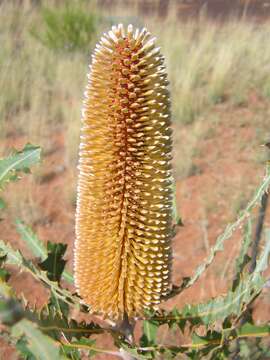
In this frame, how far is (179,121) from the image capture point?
6633 millimetres

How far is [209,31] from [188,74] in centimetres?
261

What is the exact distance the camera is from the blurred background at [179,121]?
15.5ft

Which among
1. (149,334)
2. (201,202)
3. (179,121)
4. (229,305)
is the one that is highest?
(179,121)

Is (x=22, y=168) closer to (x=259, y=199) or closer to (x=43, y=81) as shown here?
(x=259, y=199)

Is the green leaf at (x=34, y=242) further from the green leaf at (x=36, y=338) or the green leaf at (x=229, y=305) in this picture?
the green leaf at (x=36, y=338)

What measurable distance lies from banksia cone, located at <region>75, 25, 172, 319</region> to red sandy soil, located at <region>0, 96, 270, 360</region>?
1898 mm

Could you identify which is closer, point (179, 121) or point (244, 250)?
point (244, 250)

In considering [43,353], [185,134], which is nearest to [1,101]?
[185,134]

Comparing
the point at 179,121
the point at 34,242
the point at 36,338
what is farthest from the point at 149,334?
the point at 179,121

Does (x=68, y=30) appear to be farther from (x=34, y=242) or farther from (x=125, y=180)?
(x=125, y=180)

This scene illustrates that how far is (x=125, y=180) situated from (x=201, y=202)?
3.57 m

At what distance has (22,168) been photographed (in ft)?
5.74

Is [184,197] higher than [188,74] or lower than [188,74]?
lower

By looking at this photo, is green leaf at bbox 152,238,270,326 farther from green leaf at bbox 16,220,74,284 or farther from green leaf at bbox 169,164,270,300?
green leaf at bbox 16,220,74,284
